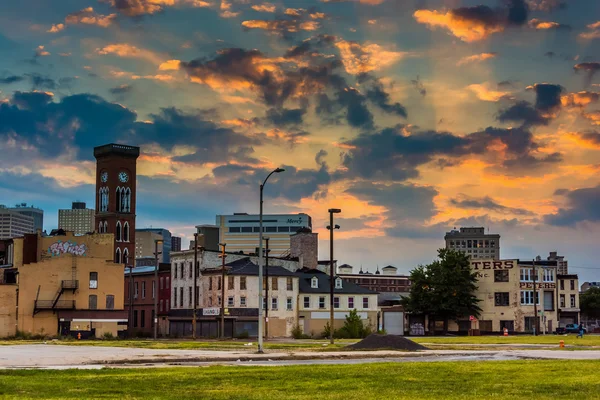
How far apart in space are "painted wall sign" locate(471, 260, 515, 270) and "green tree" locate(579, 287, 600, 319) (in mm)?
50388

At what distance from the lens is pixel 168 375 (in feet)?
96.1

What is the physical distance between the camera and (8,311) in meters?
99.8

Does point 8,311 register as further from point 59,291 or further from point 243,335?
point 243,335

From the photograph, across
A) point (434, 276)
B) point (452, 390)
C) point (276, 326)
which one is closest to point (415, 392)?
point (452, 390)

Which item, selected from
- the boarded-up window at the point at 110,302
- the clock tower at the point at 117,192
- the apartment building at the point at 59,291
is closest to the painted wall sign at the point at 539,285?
the apartment building at the point at 59,291

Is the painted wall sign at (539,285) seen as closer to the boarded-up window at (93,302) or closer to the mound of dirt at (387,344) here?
the boarded-up window at (93,302)

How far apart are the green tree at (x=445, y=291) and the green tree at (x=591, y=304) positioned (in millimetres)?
54471

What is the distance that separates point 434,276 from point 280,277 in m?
27.5

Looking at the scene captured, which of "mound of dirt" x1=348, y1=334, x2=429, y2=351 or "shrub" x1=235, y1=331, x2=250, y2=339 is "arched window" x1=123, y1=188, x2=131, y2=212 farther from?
"mound of dirt" x1=348, y1=334, x2=429, y2=351

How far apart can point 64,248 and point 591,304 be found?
4365 inches

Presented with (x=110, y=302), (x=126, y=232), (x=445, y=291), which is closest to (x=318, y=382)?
(x=110, y=302)

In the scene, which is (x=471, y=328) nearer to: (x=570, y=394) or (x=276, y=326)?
(x=276, y=326)

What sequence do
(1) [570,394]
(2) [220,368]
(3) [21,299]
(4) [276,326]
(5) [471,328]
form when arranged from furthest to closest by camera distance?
(5) [471,328] < (4) [276,326] < (3) [21,299] < (2) [220,368] < (1) [570,394]

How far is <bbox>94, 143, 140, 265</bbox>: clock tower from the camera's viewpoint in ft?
620
